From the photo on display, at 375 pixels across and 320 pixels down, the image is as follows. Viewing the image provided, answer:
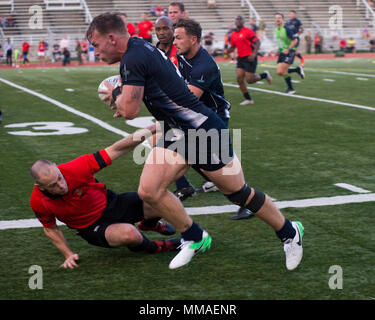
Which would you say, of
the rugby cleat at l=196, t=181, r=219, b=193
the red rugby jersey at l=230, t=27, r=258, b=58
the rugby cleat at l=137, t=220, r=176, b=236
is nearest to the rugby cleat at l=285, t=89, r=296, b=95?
the red rugby jersey at l=230, t=27, r=258, b=58

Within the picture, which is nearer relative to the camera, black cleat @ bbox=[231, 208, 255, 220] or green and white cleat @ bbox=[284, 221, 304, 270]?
green and white cleat @ bbox=[284, 221, 304, 270]

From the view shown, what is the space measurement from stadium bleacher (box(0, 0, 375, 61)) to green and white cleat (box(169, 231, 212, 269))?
3373 cm

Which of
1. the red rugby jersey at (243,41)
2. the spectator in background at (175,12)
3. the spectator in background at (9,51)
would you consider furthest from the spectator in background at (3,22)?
the spectator in background at (175,12)

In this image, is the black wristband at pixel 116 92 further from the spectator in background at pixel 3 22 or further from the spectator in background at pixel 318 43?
the spectator in background at pixel 318 43

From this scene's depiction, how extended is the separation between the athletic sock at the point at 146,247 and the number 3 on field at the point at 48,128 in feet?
19.6

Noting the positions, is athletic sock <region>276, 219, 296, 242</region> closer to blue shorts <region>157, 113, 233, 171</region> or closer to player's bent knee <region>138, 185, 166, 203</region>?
blue shorts <region>157, 113, 233, 171</region>

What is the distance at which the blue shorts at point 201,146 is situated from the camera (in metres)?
4.38

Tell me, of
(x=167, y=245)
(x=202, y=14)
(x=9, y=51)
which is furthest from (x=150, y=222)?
(x=202, y=14)

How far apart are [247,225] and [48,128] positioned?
6.31m

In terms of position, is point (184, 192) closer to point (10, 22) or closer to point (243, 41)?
point (243, 41)

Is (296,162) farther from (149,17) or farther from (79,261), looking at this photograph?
(149,17)

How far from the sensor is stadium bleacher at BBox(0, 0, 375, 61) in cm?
3822

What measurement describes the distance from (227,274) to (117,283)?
29.6 inches
